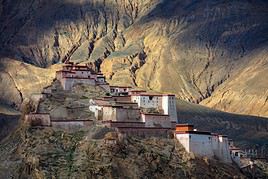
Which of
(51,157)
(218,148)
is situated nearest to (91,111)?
(51,157)

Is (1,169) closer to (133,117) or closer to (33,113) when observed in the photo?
(33,113)

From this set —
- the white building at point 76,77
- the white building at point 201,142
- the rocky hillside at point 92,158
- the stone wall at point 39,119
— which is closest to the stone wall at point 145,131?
the rocky hillside at point 92,158

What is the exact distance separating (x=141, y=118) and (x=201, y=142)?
9878 millimetres

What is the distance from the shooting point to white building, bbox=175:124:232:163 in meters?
133

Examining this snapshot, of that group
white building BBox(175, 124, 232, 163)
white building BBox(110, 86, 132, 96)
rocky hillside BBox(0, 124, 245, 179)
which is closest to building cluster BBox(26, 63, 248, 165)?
white building BBox(175, 124, 232, 163)

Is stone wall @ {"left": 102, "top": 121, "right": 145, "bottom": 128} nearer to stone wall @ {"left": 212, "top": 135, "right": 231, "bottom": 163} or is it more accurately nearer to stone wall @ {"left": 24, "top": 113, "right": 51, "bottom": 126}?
stone wall @ {"left": 24, "top": 113, "right": 51, "bottom": 126}

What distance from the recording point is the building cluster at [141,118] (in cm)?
13138

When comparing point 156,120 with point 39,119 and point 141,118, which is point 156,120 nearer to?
point 141,118

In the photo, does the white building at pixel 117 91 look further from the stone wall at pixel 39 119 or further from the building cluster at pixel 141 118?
the stone wall at pixel 39 119

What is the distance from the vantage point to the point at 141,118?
135250mm

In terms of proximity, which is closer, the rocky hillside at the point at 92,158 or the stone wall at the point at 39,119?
the rocky hillside at the point at 92,158

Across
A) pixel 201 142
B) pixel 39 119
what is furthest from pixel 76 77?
pixel 201 142

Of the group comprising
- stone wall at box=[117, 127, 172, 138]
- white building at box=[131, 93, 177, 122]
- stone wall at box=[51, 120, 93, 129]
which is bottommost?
stone wall at box=[117, 127, 172, 138]

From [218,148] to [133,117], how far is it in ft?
49.1
